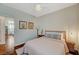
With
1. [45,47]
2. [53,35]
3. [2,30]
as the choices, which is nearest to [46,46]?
[45,47]

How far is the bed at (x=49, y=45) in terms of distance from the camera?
184cm

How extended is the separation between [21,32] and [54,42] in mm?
489

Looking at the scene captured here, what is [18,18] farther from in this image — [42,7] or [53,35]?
[53,35]

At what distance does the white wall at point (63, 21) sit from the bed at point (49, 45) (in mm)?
84

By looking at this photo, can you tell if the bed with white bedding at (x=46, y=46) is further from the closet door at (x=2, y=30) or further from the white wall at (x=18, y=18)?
the closet door at (x=2, y=30)

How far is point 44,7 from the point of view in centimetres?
185

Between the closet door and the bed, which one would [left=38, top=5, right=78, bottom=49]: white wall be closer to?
the bed

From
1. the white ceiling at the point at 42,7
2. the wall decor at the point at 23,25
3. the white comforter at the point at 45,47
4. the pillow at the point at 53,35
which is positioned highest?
the white ceiling at the point at 42,7

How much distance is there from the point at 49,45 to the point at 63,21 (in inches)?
15.5

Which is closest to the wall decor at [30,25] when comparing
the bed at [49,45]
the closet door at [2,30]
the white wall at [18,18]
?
the white wall at [18,18]

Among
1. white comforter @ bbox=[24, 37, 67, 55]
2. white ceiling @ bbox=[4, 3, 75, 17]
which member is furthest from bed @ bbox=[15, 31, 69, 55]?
white ceiling @ bbox=[4, 3, 75, 17]

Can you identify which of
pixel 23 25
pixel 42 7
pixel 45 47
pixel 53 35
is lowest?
pixel 45 47

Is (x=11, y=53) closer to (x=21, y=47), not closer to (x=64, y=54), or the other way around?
(x=21, y=47)

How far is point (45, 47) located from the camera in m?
1.86
